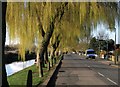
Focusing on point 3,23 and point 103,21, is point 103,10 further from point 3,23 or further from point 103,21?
point 3,23

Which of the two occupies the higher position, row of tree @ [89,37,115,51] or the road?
row of tree @ [89,37,115,51]

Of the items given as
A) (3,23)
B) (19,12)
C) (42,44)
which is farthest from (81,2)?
(42,44)

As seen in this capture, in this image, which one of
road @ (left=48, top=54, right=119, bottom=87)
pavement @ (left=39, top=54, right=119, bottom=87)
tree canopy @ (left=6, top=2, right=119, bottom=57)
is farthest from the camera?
road @ (left=48, top=54, right=119, bottom=87)

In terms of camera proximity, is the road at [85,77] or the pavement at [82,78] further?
the road at [85,77]

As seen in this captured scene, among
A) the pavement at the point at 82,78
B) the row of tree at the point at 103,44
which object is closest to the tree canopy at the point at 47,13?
the pavement at the point at 82,78

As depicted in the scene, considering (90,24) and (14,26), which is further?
(90,24)

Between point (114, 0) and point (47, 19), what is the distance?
351 cm

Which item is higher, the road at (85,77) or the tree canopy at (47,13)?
the tree canopy at (47,13)

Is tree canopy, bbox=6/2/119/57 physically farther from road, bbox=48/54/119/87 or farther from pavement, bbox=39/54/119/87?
road, bbox=48/54/119/87

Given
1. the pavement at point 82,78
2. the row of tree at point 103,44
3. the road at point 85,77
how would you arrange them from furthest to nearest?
the row of tree at point 103,44 → the road at point 85,77 → the pavement at point 82,78

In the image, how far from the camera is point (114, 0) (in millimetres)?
15375

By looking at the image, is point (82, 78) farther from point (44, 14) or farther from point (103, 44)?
point (103, 44)

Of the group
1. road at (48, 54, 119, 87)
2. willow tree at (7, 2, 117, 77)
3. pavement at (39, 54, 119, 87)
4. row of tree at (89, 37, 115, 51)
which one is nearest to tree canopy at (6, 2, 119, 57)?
willow tree at (7, 2, 117, 77)

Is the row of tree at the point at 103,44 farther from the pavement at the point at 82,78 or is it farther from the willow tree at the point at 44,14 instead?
the willow tree at the point at 44,14
